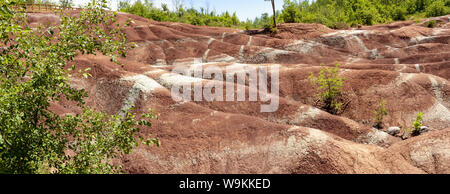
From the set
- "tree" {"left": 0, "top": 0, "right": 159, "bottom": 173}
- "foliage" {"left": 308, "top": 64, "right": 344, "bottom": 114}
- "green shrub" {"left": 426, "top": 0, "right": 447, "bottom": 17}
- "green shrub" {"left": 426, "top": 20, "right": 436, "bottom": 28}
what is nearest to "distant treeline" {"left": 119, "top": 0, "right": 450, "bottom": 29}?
"green shrub" {"left": 426, "top": 0, "right": 447, "bottom": 17}

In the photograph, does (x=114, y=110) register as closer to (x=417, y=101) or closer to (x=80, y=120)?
(x=80, y=120)

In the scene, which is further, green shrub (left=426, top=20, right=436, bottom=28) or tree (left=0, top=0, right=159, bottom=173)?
green shrub (left=426, top=20, right=436, bottom=28)

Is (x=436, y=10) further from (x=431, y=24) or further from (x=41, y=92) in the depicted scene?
(x=41, y=92)

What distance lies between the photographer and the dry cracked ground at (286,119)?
377 inches

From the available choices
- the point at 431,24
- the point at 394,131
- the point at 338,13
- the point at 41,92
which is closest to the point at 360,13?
the point at 431,24

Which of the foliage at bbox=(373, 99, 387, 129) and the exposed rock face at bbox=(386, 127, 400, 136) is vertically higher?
the foliage at bbox=(373, 99, 387, 129)

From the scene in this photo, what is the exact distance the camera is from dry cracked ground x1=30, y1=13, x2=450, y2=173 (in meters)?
9.58

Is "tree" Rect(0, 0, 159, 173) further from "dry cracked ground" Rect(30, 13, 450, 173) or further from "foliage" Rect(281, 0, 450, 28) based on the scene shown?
"foliage" Rect(281, 0, 450, 28)

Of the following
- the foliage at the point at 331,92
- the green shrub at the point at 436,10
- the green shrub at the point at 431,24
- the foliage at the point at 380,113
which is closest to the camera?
the foliage at the point at 380,113

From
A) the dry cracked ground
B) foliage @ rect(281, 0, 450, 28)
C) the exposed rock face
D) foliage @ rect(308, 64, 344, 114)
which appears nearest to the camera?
the dry cracked ground

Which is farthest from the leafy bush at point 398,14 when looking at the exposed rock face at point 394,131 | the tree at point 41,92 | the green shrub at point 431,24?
the tree at point 41,92

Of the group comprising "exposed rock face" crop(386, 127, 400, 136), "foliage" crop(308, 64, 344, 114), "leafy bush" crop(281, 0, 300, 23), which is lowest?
"exposed rock face" crop(386, 127, 400, 136)

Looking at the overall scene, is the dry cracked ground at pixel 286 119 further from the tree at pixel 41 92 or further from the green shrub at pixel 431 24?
the green shrub at pixel 431 24
